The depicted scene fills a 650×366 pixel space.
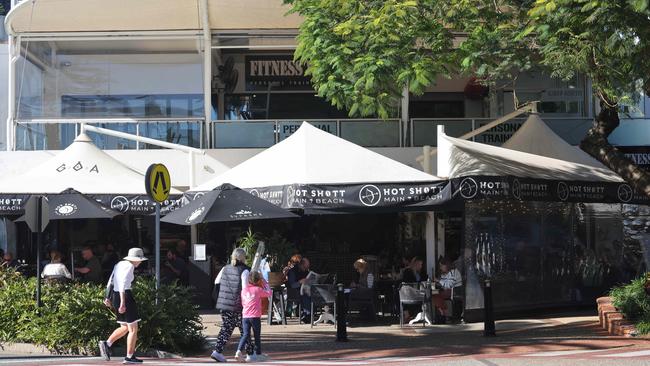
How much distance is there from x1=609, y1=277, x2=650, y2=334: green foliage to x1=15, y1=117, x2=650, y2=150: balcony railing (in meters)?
7.95

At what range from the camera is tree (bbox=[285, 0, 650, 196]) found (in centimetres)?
1376

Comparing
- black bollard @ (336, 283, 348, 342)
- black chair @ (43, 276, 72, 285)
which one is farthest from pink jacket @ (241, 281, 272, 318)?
black chair @ (43, 276, 72, 285)

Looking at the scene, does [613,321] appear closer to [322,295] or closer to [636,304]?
[636,304]

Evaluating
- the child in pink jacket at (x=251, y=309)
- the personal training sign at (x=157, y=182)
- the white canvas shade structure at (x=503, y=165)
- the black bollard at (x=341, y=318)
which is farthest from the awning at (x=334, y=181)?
the child in pink jacket at (x=251, y=309)

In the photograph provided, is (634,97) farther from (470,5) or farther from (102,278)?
(102,278)

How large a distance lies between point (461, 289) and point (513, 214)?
2.57m

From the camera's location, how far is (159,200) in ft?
46.1

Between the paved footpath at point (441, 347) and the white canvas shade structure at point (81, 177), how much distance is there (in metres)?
3.60

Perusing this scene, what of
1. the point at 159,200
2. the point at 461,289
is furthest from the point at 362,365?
the point at 461,289

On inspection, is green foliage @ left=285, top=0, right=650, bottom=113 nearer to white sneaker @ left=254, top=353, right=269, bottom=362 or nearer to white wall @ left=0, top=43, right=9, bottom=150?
white sneaker @ left=254, top=353, right=269, bottom=362

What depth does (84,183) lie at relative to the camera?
19.0 metres

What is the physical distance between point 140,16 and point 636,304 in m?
12.7

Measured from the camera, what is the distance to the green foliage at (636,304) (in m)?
14.8

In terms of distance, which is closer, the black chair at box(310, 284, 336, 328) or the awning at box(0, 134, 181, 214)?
the black chair at box(310, 284, 336, 328)
